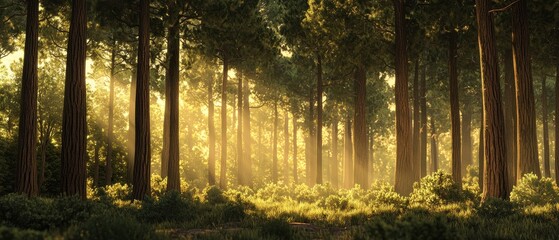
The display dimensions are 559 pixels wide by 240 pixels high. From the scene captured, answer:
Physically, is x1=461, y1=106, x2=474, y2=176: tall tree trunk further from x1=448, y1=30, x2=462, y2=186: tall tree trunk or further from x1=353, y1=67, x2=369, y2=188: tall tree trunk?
x1=448, y1=30, x2=462, y2=186: tall tree trunk

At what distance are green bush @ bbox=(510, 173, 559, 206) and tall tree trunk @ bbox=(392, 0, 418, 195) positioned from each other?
156 inches

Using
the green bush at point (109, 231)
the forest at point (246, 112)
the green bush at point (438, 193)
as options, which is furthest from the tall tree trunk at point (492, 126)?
the green bush at point (109, 231)

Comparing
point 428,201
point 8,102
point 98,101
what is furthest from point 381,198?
point 98,101

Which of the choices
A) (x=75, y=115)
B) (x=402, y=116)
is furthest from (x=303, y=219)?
(x=402, y=116)

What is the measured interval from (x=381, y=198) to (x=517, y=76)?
224 inches

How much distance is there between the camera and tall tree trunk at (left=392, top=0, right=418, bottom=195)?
49.1ft

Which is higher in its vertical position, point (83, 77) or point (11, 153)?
point (83, 77)

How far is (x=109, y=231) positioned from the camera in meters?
5.23

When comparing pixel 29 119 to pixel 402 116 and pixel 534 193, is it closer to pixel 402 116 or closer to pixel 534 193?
pixel 402 116

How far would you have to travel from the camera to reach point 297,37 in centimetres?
2114

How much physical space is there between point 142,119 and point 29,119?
3.04 meters

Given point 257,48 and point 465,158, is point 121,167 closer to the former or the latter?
point 257,48

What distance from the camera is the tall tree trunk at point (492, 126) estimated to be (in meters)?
11.0

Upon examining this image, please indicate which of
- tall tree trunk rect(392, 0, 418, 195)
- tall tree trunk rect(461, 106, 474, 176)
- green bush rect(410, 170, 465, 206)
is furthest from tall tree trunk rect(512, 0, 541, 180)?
tall tree trunk rect(461, 106, 474, 176)
